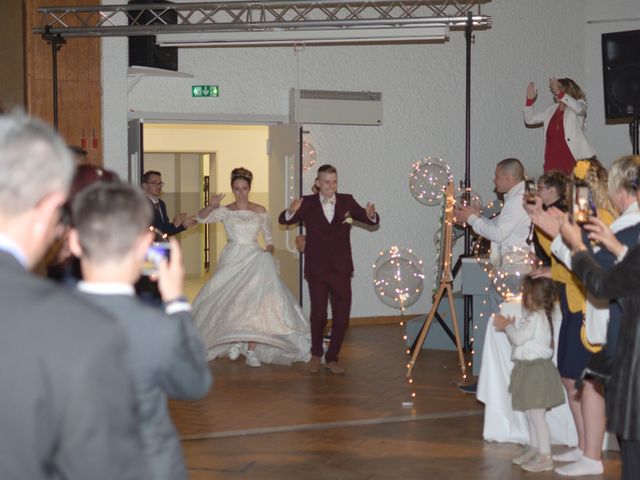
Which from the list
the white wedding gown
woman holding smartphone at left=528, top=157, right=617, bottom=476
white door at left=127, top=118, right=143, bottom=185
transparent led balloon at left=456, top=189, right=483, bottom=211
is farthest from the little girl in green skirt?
white door at left=127, top=118, right=143, bottom=185

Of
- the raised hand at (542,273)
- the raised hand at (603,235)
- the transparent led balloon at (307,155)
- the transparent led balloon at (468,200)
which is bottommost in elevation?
the raised hand at (542,273)

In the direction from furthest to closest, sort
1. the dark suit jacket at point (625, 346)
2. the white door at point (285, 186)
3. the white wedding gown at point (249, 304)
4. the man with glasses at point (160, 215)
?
the white door at point (285, 186)
the man with glasses at point (160, 215)
the white wedding gown at point (249, 304)
the dark suit jacket at point (625, 346)

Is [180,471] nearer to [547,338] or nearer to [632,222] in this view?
[632,222]

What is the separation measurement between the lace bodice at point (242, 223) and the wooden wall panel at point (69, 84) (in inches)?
73.1

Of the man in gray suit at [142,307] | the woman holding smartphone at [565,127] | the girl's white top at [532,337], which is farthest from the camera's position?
the woman holding smartphone at [565,127]

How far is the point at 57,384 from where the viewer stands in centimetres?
161

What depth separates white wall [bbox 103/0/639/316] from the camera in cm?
1054

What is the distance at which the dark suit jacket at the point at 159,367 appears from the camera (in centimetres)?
225

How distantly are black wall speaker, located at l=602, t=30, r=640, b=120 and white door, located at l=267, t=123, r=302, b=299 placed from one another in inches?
118

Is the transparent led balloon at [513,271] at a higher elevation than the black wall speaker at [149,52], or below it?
below

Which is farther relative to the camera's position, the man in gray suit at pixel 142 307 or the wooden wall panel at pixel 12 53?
the wooden wall panel at pixel 12 53

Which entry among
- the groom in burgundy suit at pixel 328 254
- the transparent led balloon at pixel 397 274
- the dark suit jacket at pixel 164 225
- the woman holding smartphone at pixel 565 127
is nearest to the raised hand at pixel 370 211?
the groom in burgundy suit at pixel 328 254

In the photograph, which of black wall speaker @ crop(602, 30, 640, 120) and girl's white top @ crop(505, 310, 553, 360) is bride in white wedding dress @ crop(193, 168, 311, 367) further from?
black wall speaker @ crop(602, 30, 640, 120)

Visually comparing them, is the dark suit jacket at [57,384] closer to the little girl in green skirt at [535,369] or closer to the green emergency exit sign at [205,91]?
the little girl in green skirt at [535,369]
